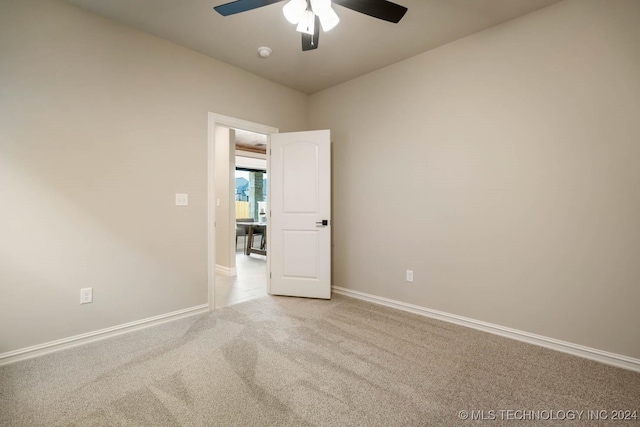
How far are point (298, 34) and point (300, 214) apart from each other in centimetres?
190

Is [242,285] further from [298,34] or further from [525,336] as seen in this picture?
[525,336]

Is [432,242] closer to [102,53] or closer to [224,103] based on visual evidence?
[224,103]

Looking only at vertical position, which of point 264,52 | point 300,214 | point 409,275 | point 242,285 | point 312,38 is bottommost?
point 242,285

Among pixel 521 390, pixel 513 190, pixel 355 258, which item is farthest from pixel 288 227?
pixel 521 390

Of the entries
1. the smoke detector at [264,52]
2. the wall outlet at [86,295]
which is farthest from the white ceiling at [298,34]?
the wall outlet at [86,295]

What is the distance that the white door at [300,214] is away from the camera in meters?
3.53

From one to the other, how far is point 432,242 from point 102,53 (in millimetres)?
3426

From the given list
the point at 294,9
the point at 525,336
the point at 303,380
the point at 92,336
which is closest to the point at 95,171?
the point at 92,336

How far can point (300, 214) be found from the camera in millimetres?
3617

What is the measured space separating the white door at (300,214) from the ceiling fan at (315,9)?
162 centimetres

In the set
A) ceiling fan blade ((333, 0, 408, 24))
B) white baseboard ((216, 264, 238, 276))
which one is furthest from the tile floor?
ceiling fan blade ((333, 0, 408, 24))

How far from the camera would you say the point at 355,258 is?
12.0ft

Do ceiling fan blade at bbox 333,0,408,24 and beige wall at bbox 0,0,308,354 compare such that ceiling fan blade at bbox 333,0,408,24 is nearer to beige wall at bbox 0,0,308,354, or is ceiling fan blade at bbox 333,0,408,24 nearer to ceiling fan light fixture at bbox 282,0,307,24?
ceiling fan light fixture at bbox 282,0,307,24

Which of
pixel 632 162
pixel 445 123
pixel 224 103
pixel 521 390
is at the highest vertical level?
pixel 224 103
